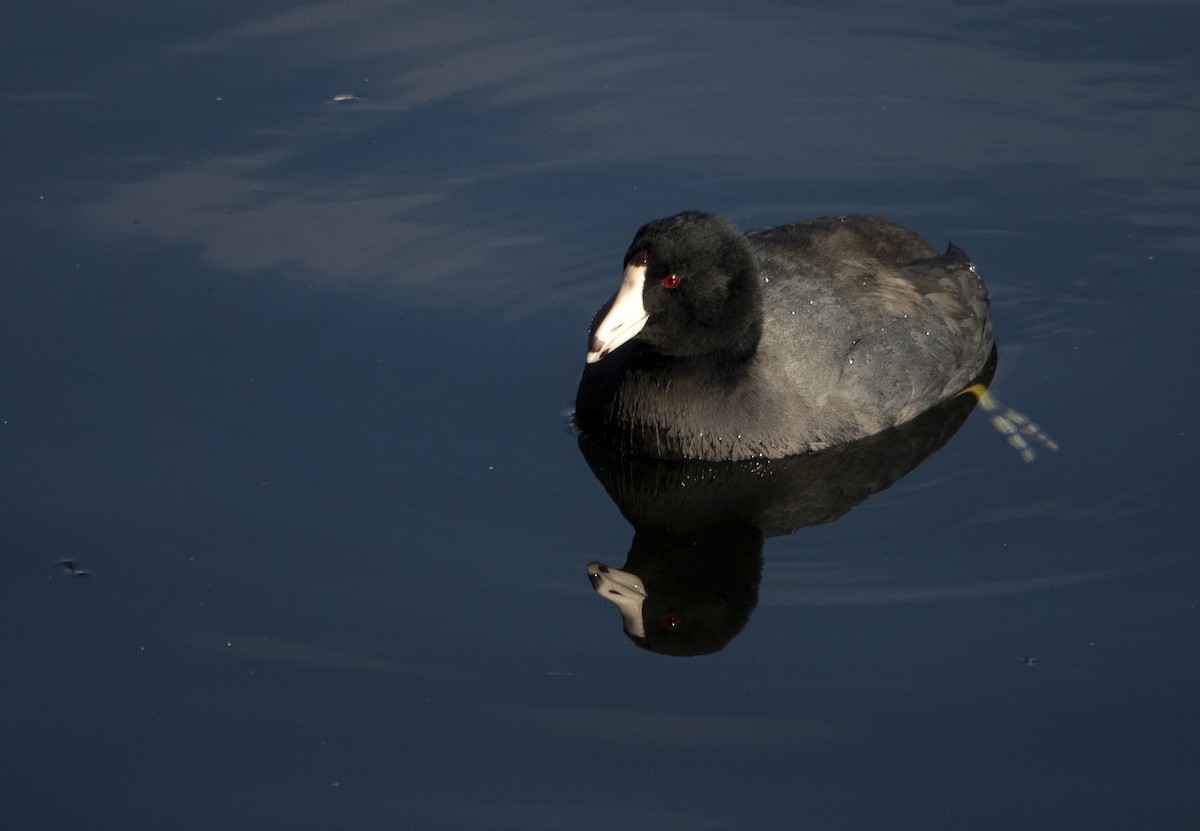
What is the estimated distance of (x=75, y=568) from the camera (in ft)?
20.3

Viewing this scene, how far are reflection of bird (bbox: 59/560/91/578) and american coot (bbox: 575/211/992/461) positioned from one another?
204 centimetres

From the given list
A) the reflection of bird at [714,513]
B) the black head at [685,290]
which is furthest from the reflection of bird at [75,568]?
the black head at [685,290]

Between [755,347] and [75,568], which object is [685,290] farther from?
[75,568]

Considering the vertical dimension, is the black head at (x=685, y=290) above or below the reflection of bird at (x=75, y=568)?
above

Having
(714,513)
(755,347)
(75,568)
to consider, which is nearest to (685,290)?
(755,347)

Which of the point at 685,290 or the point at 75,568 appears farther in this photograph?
the point at 685,290

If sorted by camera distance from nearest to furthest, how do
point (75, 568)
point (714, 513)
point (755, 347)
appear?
point (75, 568) < point (714, 513) < point (755, 347)

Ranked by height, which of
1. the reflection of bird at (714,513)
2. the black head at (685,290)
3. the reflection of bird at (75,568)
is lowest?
the reflection of bird at (714,513)

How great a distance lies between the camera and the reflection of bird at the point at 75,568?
20.2 feet

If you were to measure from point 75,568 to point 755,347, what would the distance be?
2819mm

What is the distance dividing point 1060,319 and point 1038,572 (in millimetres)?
2307

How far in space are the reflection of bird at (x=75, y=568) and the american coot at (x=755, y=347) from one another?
2040 mm

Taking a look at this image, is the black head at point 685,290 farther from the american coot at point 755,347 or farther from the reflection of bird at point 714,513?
the reflection of bird at point 714,513

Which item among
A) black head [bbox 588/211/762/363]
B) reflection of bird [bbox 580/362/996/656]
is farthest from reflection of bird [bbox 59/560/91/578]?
black head [bbox 588/211/762/363]
